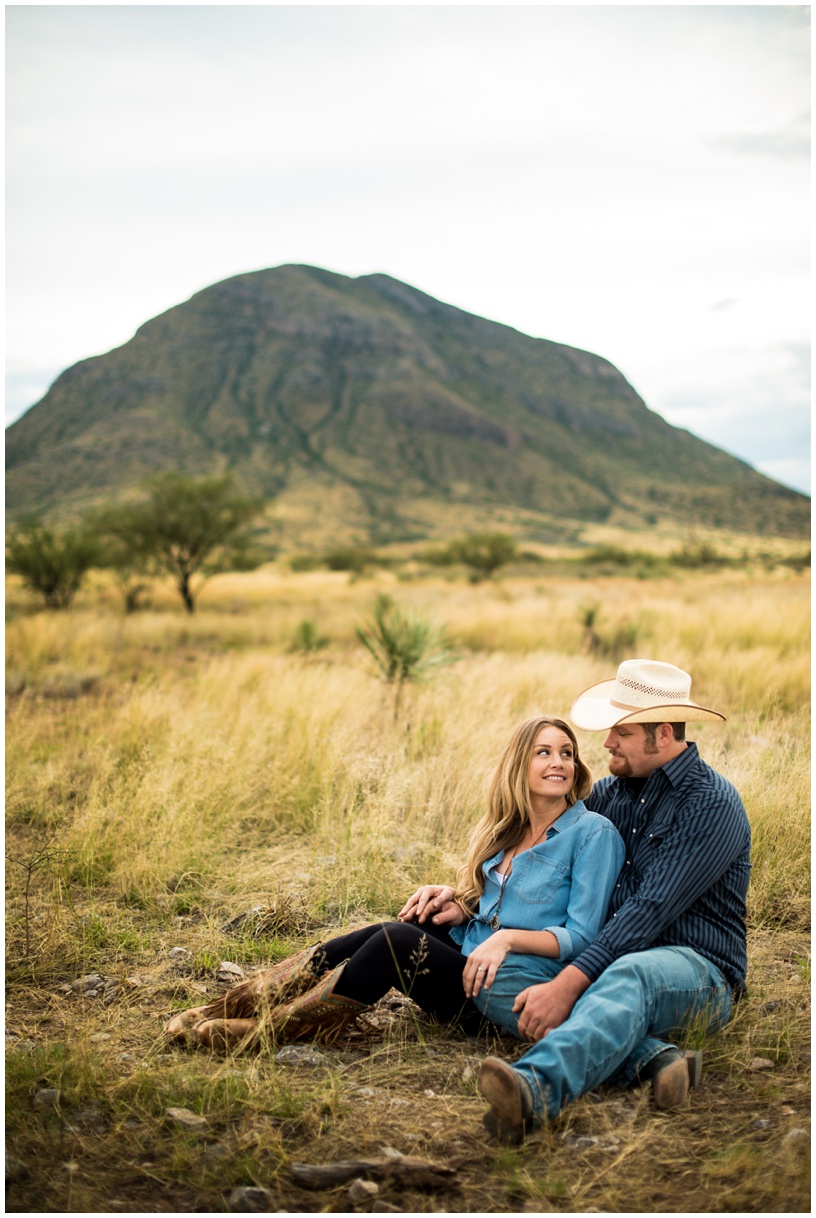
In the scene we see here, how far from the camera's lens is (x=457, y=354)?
197m

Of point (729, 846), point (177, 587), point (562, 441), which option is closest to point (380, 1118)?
point (729, 846)

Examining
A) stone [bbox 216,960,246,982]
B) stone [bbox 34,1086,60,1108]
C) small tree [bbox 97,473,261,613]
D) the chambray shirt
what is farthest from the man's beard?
small tree [bbox 97,473,261,613]

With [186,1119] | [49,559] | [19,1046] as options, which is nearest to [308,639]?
[49,559]

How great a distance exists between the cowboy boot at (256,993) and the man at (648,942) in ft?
2.03

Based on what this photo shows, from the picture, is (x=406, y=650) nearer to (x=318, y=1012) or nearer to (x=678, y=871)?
(x=318, y=1012)

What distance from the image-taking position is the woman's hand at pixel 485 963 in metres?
2.98

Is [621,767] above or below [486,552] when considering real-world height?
below

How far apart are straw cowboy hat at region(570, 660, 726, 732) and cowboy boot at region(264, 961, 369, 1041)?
4.65ft

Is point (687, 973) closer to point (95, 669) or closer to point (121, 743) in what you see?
point (121, 743)

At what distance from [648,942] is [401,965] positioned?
0.94 metres

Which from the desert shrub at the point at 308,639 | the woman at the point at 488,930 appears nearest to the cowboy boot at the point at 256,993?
the woman at the point at 488,930

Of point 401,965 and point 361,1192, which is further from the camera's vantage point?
point 401,965

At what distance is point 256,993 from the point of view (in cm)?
330

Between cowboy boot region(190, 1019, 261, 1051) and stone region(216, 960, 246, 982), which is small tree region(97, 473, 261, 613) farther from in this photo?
cowboy boot region(190, 1019, 261, 1051)
